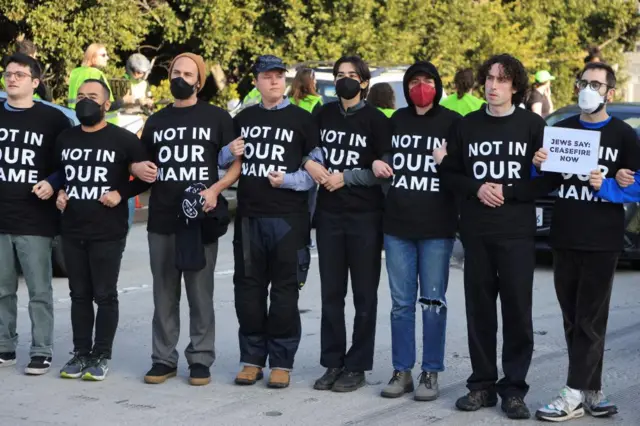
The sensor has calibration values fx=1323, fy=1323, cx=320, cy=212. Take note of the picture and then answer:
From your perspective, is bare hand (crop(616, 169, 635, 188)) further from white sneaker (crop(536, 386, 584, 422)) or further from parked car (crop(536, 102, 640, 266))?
parked car (crop(536, 102, 640, 266))

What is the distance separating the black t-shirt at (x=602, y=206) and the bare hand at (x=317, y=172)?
1.46m

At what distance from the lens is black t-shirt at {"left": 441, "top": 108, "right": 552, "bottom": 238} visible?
23.7 ft

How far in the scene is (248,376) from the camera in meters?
8.02

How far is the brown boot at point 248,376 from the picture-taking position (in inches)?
315

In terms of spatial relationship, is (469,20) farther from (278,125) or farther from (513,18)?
(278,125)

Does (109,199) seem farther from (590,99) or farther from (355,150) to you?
(590,99)

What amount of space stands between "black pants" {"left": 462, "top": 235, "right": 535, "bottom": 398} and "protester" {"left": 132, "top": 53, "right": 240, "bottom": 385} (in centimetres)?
161

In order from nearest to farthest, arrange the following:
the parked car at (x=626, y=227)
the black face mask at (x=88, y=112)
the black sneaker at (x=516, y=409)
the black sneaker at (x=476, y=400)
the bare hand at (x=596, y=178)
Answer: the bare hand at (x=596, y=178) < the black sneaker at (x=516, y=409) < the black sneaker at (x=476, y=400) < the black face mask at (x=88, y=112) < the parked car at (x=626, y=227)

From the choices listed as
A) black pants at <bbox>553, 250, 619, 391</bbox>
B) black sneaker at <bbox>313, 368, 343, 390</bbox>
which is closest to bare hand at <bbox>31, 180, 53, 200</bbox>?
black sneaker at <bbox>313, 368, 343, 390</bbox>

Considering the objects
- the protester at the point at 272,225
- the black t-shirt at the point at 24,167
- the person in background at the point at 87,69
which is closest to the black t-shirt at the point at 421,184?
A: the protester at the point at 272,225

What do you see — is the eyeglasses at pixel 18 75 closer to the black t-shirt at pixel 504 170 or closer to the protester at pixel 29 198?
the protester at pixel 29 198

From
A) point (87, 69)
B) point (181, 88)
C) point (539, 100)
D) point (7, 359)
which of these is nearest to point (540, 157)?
point (181, 88)

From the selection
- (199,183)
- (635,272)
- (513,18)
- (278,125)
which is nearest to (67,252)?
(199,183)

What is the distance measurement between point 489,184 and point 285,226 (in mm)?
1376
